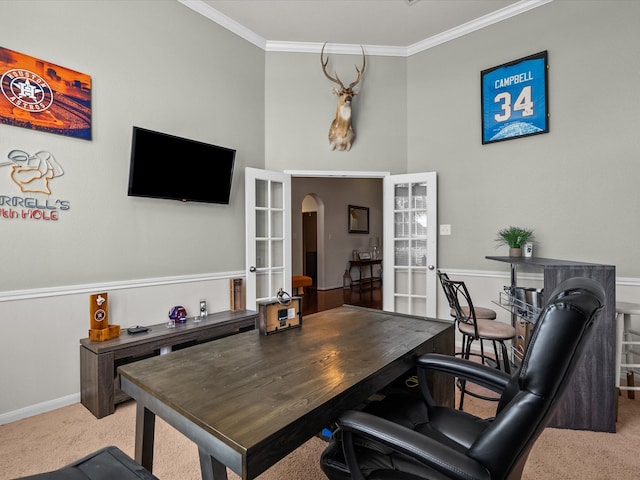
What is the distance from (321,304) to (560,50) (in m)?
4.95

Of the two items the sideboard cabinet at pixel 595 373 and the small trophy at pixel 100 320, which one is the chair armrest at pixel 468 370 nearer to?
the sideboard cabinet at pixel 595 373

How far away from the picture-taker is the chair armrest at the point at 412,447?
2.81 feet

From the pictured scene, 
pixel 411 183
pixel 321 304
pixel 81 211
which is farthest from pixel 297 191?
pixel 81 211

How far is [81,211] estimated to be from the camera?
8.78 ft

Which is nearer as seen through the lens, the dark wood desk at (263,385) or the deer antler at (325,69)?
the dark wood desk at (263,385)

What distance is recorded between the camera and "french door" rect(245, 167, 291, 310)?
3834mm

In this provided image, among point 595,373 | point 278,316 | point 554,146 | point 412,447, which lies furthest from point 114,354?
point 554,146

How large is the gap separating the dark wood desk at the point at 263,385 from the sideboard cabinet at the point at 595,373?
0.97 meters

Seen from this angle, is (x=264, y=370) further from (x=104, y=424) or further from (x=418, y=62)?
(x=418, y=62)

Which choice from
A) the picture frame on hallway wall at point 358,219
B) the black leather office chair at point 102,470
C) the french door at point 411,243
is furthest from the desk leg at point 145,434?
the picture frame on hallway wall at point 358,219

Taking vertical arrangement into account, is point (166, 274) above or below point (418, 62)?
below

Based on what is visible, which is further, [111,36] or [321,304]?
[321,304]

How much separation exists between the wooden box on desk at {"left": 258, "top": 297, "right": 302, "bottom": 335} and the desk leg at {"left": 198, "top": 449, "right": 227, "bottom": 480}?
2.39ft

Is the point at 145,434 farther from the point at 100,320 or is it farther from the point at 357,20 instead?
the point at 357,20
